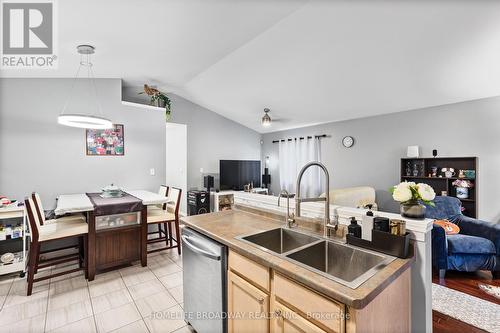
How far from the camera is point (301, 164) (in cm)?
593

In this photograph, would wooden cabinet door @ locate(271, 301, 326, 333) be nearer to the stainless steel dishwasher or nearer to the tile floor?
the stainless steel dishwasher

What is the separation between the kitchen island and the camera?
2.98 feet

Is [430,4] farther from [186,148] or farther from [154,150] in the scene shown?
[186,148]

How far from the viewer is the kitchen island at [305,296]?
909mm

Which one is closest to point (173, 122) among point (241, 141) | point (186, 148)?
point (186, 148)

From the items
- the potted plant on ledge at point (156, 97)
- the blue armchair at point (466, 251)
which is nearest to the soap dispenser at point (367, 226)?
the blue armchair at point (466, 251)

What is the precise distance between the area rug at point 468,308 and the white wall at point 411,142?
75.8 inches

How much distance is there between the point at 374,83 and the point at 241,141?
3.81 metres

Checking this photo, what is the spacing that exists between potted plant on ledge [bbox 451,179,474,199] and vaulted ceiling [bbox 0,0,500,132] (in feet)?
4.23

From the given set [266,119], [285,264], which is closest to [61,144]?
[266,119]

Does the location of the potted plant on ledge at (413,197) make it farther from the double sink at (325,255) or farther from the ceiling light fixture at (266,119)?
the ceiling light fixture at (266,119)

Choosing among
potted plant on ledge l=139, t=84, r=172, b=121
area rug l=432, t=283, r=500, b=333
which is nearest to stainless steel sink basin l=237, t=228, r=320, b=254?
area rug l=432, t=283, r=500, b=333

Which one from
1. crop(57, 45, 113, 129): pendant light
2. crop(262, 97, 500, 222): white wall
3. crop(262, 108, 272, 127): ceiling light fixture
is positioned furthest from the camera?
crop(262, 108, 272, 127): ceiling light fixture

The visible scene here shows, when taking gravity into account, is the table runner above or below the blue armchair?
above
